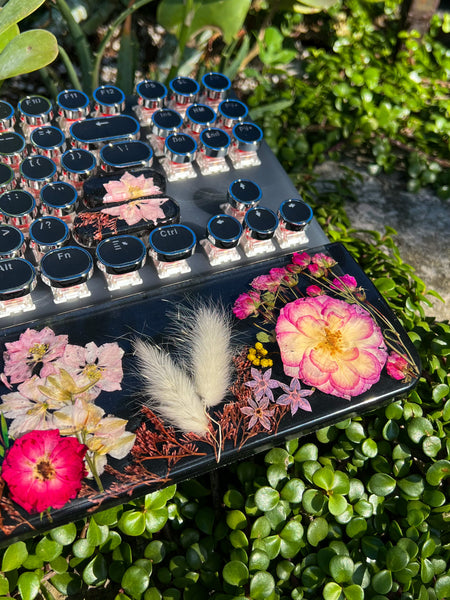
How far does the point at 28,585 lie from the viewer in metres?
0.63

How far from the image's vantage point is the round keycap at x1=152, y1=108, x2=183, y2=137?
846 mm

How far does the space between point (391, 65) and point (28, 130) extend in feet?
3.38

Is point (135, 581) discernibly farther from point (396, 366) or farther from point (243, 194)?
point (243, 194)

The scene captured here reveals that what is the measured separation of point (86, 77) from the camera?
1199 mm

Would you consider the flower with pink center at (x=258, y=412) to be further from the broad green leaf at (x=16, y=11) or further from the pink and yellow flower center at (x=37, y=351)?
the broad green leaf at (x=16, y=11)

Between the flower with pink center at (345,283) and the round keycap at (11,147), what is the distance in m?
0.47

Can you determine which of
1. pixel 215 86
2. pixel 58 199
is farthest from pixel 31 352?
pixel 215 86

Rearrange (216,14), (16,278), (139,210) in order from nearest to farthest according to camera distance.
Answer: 1. (16,278)
2. (139,210)
3. (216,14)

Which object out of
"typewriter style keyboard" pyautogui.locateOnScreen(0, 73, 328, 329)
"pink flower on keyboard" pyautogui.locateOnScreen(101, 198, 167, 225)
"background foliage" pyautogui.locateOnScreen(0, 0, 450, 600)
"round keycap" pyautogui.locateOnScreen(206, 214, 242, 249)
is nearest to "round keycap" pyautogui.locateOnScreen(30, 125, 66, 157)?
"typewriter style keyboard" pyautogui.locateOnScreen(0, 73, 328, 329)

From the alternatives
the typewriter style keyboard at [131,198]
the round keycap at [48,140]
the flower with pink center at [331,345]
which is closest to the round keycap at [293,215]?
the typewriter style keyboard at [131,198]

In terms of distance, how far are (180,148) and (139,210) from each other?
0.40ft

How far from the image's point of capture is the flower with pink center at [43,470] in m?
0.55

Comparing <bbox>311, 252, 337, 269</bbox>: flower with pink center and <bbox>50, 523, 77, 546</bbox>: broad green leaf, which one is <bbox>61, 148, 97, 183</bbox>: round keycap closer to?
<bbox>311, 252, 337, 269</bbox>: flower with pink center

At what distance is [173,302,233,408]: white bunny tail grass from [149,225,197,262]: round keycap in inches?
2.8
